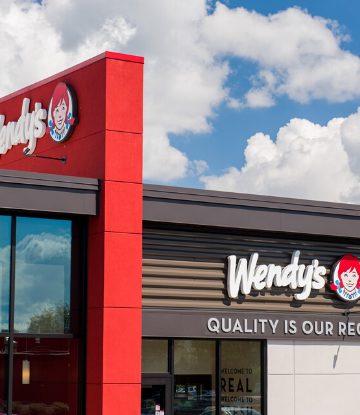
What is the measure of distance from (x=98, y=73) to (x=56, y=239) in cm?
388

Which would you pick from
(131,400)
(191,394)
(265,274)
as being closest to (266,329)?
(265,274)

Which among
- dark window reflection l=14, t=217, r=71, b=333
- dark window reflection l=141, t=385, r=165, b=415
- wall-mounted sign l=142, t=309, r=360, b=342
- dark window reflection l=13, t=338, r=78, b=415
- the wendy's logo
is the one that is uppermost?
the wendy's logo

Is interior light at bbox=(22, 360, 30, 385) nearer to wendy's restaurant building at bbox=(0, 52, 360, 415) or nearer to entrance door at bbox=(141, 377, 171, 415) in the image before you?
wendy's restaurant building at bbox=(0, 52, 360, 415)

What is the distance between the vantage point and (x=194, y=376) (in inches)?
683

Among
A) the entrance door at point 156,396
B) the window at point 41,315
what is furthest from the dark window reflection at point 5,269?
the entrance door at point 156,396

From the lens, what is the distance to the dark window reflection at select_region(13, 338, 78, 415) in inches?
588

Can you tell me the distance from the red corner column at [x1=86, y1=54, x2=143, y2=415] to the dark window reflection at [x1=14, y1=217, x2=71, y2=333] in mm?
571

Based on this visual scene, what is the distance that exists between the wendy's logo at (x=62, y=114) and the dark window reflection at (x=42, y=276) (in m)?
2.57

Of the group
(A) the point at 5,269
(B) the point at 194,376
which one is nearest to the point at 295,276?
(B) the point at 194,376

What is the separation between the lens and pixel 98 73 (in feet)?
53.3

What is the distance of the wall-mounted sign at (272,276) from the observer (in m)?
17.8

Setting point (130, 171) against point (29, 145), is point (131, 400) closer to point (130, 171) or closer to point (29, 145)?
point (130, 171)

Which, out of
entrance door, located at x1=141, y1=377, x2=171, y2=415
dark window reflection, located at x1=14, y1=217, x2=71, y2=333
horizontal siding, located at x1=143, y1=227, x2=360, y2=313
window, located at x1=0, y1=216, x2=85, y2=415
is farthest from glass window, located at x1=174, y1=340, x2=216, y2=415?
dark window reflection, located at x1=14, y1=217, x2=71, y2=333

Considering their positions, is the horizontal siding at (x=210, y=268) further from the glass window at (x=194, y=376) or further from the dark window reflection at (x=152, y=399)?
the dark window reflection at (x=152, y=399)
